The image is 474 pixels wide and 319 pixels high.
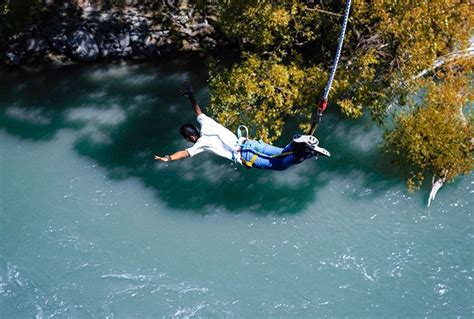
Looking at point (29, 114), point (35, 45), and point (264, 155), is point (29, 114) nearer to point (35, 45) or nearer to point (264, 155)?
point (35, 45)

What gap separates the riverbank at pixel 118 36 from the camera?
637 inches

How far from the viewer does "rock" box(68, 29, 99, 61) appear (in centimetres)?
1622

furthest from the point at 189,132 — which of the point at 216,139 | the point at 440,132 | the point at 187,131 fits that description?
the point at 440,132

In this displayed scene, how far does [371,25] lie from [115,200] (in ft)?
20.5

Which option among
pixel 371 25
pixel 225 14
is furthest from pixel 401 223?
pixel 225 14

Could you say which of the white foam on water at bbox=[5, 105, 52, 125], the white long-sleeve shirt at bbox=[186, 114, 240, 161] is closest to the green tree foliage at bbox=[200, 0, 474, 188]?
the white long-sleeve shirt at bbox=[186, 114, 240, 161]

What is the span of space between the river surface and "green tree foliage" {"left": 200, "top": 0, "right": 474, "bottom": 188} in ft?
3.80

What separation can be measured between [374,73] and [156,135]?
5006 millimetres

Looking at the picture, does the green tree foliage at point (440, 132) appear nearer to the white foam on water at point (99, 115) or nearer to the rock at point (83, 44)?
the white foam on water at point (99, 115)

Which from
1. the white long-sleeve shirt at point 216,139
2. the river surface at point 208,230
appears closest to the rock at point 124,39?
the river surface at point 208,230

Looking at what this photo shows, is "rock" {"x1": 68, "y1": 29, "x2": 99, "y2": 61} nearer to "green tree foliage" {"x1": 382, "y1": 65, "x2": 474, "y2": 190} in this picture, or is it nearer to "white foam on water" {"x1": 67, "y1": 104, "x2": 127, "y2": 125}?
"white foam on water" {"x1": 67, "y1": 104, "x2": 127, "y2": 125}

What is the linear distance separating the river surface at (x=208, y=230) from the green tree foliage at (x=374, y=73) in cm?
116

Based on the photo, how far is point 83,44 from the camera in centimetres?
1623

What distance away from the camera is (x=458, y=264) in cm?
1210
